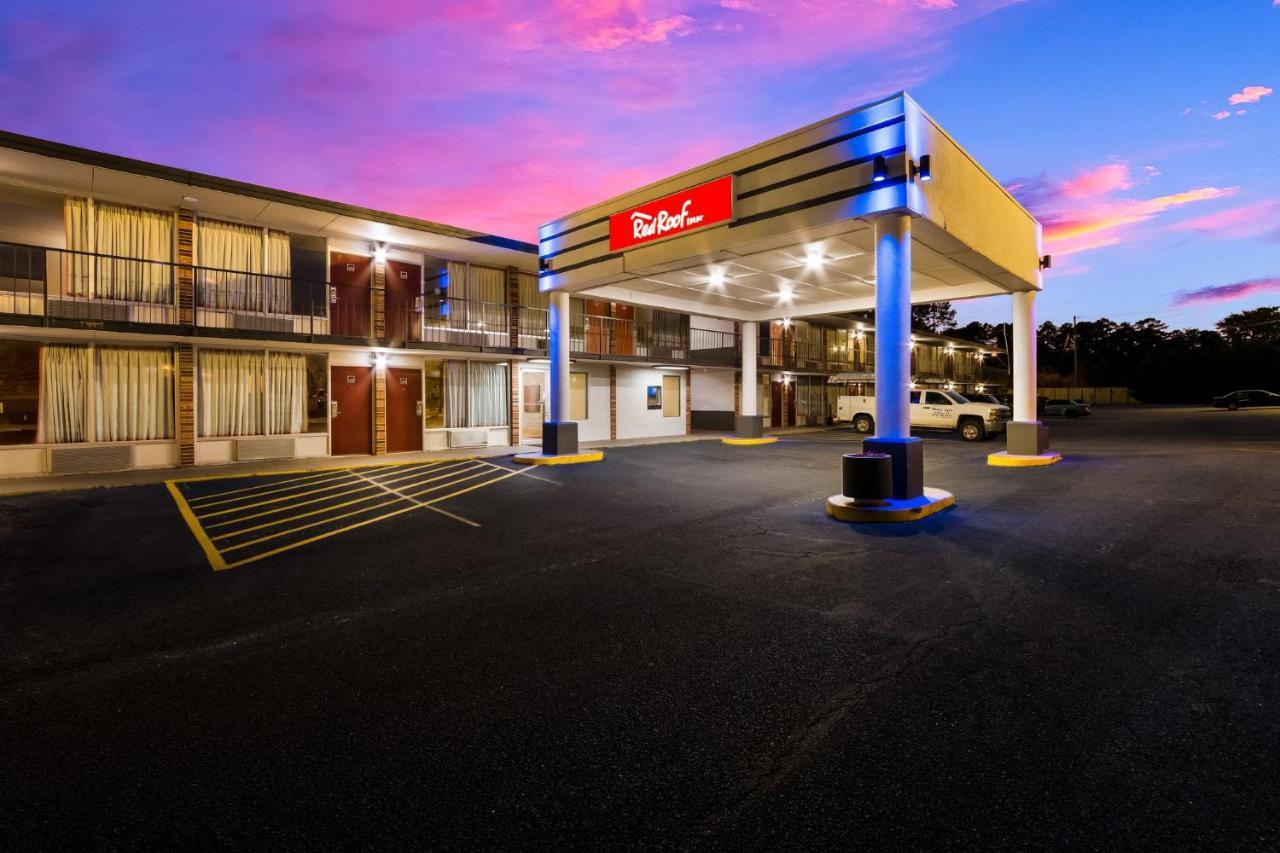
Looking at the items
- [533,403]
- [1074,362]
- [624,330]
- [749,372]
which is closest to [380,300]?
[533,403]

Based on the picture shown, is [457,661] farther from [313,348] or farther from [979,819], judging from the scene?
[313,348]

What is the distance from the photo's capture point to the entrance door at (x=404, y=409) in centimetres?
1706

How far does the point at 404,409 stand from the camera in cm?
1736

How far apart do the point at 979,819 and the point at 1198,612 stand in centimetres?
376

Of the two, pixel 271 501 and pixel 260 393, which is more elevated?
pixel 260 393

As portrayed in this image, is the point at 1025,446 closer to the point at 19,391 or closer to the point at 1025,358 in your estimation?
the point at 1025,358

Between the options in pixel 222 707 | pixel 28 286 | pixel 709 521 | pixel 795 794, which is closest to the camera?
pixel 795 794

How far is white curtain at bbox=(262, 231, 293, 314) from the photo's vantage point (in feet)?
48.9

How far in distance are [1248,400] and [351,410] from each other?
187ft

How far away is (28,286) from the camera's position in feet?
41.6

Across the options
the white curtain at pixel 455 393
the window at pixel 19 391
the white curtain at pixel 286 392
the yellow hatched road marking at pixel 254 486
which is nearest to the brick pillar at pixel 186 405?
the white curtain at pixel 286 392

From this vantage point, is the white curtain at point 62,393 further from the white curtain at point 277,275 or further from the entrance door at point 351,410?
the entrance door at point 351,410

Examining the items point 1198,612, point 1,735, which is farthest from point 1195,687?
point 1,735

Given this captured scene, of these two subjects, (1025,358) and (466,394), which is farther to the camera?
(466,394)
